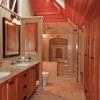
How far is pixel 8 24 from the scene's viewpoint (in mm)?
3850

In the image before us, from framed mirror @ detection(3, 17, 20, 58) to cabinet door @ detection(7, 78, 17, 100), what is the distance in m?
1.09

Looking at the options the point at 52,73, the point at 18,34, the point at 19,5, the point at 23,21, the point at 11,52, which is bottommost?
the point at 52,73

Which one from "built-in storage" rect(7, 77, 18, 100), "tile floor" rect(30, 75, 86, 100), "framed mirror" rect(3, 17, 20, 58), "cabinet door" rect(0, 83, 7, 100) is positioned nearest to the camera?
"cabinet door" rect(0, 83, 7, 100)

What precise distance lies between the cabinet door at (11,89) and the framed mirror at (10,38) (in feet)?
3.57

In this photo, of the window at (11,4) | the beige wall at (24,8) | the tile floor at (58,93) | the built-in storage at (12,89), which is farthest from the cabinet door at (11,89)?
the beige wall at (24,8)

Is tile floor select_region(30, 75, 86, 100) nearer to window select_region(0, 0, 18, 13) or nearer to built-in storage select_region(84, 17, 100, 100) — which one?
built-in storage select_region(84, 17, 100, 100)

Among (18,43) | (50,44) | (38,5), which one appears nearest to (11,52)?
(18,43)

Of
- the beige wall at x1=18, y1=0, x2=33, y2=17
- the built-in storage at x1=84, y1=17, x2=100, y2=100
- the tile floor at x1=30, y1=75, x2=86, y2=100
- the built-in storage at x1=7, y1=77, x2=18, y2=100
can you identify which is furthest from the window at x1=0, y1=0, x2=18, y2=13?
the tile floor at x1=30, y1=75, x2=86, y2=100

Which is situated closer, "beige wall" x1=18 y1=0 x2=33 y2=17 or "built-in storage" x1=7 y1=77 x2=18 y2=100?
"built-in storage" x1=7 y1=77 x2=18 y2=100

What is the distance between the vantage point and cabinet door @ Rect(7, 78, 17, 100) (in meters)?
2.40

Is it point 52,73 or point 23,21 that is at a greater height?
A: point 23,21

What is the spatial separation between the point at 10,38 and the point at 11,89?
170 centimetres

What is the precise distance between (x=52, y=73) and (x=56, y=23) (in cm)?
196

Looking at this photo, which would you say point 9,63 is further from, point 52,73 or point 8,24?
point 52,73
